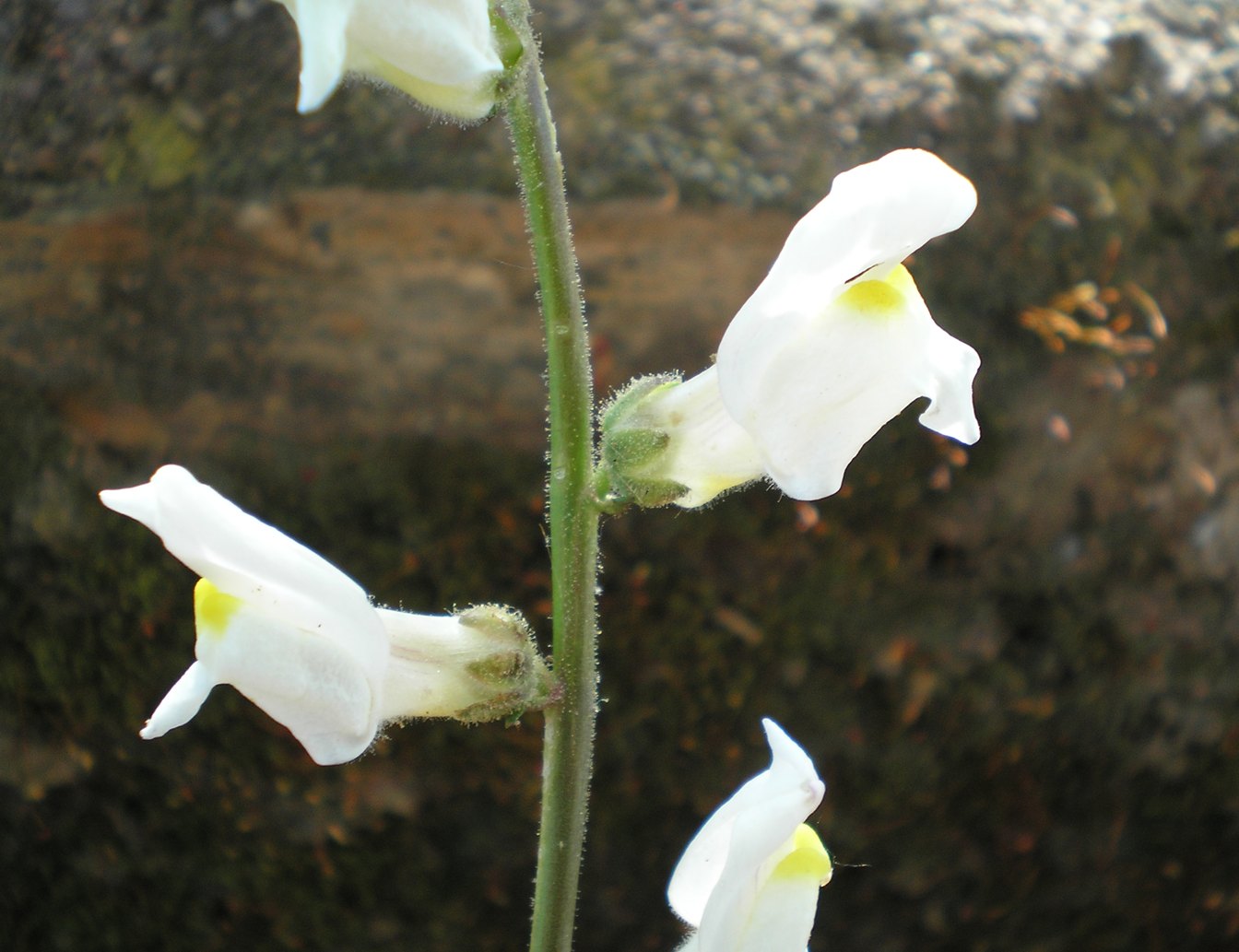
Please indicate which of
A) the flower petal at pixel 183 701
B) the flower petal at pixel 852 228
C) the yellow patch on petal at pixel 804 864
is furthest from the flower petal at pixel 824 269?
the flower petal at pixel 183 701

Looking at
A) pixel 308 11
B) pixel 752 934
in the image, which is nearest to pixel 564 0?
pixel 308 11

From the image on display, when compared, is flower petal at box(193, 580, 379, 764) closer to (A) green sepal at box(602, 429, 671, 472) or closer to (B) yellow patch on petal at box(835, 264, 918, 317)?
(A) green sepal at box(602, 429, 671, 472)

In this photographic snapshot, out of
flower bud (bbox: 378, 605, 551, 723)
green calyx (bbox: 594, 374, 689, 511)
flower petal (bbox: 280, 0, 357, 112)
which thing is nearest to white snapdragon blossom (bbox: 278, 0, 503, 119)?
flower petal (bbox: 280, 0, 357, 112)

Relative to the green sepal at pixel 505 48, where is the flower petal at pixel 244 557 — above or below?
below

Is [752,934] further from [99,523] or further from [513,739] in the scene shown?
[99,523]

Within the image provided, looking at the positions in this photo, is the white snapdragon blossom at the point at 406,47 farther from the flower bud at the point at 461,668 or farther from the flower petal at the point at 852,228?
the flower bud at the point at 461,668

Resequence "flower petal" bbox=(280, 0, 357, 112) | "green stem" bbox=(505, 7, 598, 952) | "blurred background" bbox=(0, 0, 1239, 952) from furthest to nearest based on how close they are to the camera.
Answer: "blurred background" bbox=(0, 0, 1239, 952)
"green stem" bbox=(505, 7, 598, 952)
"flower petal" bbox=(280, 0, 357, 112)
